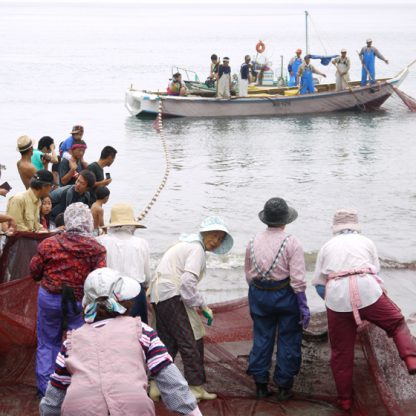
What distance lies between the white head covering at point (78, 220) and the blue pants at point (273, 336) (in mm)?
1221

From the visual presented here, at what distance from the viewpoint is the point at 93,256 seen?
5.41m

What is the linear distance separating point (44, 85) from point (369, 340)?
41970mm

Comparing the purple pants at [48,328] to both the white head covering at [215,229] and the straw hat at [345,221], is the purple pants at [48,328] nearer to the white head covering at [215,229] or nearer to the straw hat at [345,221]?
the white head covering at [215,229]

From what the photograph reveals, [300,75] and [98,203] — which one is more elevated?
[98,203]

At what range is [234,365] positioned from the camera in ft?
19.9

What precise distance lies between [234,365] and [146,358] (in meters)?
2.47

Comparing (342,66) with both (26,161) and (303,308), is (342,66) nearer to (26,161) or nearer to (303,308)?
(26,161)

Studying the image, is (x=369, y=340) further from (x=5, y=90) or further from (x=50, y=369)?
(x=5, y=90)

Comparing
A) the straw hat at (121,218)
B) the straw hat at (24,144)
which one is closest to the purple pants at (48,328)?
the straw hat at (121,218)

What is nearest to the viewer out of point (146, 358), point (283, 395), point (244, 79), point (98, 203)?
point (146, 358)

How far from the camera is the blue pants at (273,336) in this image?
573 centimetres

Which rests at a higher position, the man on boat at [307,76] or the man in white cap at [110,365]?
the man in white cap at [110,365]

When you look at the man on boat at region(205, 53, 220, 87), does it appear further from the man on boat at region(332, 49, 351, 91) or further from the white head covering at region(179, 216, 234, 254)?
the white head covering at region(179, 216, 234, 254)

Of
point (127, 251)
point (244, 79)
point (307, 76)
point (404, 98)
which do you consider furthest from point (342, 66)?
point (127, 251)
